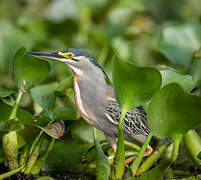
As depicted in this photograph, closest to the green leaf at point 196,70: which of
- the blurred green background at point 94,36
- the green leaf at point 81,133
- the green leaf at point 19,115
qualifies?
the blurred green background at point 94,36

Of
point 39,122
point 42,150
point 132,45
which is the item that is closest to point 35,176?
point 42,150

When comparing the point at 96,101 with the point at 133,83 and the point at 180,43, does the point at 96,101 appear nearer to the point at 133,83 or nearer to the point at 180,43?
the point at 133,83

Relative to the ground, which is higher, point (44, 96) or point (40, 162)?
point (44, 96)

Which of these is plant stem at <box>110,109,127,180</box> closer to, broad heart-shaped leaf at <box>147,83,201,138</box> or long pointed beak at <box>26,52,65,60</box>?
broad heart-shaped leaf at <box>147,83,201,138</box>

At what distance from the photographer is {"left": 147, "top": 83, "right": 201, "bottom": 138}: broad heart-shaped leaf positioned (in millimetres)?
1973

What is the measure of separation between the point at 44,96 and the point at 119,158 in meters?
0.88

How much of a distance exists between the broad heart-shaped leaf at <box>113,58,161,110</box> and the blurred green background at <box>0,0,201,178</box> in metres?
0.44

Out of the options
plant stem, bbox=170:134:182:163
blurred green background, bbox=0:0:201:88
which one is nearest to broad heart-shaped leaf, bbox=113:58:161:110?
plant stem, bbox=170:134:182:163

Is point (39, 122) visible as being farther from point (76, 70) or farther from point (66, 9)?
point (66, 9)

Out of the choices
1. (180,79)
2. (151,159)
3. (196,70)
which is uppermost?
(180,79)

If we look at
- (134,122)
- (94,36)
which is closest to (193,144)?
(134,122)

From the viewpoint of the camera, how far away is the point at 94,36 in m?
4.83

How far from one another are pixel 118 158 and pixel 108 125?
0.48 metres

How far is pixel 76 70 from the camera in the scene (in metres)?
2.61
